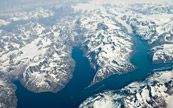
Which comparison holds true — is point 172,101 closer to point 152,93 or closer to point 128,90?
point 152,93

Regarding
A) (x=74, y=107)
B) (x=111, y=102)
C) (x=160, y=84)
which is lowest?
(x=74, y=107)

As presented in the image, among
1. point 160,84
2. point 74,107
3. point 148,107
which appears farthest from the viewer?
point 74,107

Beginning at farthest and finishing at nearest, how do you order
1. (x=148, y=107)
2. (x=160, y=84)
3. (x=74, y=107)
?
(x=74, y=107)
(x=160, y=84)
(x=148, y=107)

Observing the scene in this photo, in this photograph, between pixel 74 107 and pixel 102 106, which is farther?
pixel 74 107

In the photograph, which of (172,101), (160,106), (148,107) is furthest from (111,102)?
(172,101)

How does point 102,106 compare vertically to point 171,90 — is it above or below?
below

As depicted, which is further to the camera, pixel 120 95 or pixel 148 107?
pixel 120 95

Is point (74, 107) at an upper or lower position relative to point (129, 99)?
lower

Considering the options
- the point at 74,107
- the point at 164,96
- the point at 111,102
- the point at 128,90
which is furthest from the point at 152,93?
the point at 74,107

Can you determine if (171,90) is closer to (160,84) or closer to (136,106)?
(160,84)
